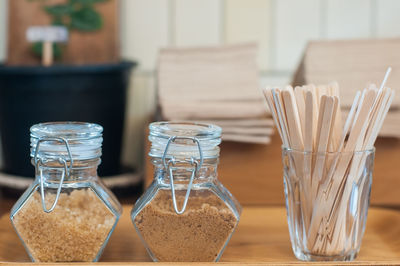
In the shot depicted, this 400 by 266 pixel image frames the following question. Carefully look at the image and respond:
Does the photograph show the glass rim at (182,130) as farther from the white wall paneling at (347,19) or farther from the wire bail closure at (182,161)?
the white wall paneling at (347,19)

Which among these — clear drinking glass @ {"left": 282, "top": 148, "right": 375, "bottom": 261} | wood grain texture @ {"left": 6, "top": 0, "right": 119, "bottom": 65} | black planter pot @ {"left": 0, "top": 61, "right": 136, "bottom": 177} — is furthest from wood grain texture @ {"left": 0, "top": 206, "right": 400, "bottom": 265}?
wood grain texture @ {"left": 6, "top": 0, "right": 119, "bottom": 65}

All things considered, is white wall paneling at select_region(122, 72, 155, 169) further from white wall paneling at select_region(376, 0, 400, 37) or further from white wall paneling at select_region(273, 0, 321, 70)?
white wall paneling at select_region(376, 0, 400, 37)

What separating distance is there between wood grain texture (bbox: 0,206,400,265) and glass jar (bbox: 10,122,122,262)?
3 cm

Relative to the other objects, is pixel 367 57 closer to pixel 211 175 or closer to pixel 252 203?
pixel 252 203

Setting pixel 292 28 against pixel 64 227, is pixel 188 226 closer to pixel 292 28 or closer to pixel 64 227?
pixel 64 227

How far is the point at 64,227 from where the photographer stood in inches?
19.0

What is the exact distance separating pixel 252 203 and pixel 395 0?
513mm

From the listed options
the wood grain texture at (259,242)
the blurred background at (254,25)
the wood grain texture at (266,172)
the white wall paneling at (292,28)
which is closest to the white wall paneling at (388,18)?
the blurred background at (254,25)

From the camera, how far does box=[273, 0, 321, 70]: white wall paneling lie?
107 centimetres

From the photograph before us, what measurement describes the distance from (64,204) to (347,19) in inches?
28.6

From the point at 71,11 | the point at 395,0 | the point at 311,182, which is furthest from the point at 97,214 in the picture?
the point at 395,0

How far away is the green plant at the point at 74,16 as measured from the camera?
40.1 inches

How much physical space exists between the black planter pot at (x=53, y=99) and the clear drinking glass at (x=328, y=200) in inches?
18.7

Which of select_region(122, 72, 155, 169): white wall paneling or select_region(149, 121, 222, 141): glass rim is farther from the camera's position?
select_region(122, 72, 155, 169): white wall paneling
